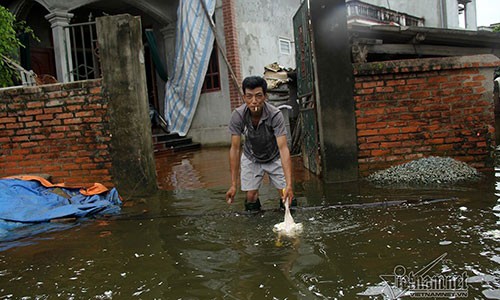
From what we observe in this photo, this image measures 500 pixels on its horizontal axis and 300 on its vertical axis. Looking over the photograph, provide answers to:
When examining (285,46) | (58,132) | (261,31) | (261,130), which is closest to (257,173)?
(261,130)

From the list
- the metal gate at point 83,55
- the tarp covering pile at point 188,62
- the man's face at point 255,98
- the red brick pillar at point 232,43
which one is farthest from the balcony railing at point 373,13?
the man's face at point 255,98

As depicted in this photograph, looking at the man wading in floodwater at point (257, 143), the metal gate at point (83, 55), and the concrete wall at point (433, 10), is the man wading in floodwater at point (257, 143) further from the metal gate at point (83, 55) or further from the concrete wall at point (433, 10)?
the concrete wall at point (433, 10)

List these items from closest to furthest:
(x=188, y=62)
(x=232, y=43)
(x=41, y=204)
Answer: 1. (x=41, y=204)
2. (x=232, y=43)
3. (x=188, y=62)

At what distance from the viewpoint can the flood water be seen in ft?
8.61

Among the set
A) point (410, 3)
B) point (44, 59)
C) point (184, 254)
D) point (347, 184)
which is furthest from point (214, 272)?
point (410, 3)

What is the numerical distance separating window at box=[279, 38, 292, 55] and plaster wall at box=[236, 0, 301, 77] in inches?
4.5

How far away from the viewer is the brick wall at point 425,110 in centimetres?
566

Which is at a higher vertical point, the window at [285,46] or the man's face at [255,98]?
the window at [285,46]

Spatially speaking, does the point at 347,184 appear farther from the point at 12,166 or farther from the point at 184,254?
the point at 12,166

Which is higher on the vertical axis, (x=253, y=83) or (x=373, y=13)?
(x=373, y=13)

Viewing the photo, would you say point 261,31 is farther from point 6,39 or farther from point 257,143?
point 257,143

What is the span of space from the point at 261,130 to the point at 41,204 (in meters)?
2.99

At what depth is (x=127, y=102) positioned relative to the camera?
5.72 m

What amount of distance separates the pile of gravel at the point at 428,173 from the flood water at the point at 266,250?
10.3 inches
